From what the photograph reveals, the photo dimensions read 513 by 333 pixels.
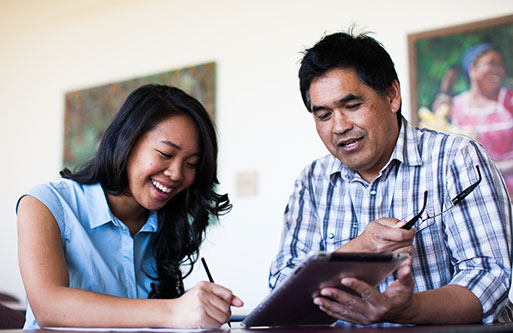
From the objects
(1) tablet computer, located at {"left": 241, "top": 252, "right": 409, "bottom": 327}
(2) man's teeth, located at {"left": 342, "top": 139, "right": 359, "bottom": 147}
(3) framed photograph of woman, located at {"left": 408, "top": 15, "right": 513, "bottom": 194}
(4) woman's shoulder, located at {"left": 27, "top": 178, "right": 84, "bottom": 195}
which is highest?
(3) framed photograph of woman, located at {"left": 408, "top": 15, "right": 513, "bottom": 194}

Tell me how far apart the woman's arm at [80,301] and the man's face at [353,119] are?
0.69m

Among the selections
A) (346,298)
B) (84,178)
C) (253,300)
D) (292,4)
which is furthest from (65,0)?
(346,298)

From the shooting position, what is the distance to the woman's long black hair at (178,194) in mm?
1657

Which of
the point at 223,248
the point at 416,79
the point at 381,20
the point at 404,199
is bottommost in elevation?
the point at 223,248

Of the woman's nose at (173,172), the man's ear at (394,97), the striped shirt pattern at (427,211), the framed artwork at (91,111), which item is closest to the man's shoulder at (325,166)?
the striped shirt pattern at (427,211)

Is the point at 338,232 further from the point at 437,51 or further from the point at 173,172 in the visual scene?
the point at 437,51

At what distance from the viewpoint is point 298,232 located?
1.78 m

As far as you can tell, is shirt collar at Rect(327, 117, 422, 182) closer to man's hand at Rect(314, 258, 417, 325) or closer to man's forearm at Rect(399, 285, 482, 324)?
man's forearm at Rect(399, 285, 482, 324)

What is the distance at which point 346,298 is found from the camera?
1.09 metres

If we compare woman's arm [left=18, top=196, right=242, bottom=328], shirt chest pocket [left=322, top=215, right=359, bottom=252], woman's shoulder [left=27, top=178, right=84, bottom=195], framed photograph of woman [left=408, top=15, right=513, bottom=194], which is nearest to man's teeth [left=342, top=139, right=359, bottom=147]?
shirt chest pocket [left=322, top=215, right=359, bottom=252]

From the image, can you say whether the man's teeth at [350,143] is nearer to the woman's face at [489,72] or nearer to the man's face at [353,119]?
the man's face at [353,119]

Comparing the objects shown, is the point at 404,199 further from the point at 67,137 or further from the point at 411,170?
the point at 67,137

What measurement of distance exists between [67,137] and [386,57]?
336 centimetres

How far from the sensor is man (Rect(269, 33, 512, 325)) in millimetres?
1413
